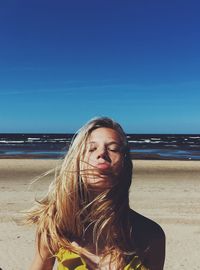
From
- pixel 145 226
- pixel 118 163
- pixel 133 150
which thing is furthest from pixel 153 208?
pixel 133 150

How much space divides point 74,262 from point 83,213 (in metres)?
0.19

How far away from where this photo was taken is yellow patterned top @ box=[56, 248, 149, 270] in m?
1.64

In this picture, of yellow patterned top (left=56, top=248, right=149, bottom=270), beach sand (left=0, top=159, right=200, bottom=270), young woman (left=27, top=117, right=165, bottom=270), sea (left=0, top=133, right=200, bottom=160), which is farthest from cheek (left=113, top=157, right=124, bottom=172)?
sea (left=0, top=133, right=200, bottom=160)

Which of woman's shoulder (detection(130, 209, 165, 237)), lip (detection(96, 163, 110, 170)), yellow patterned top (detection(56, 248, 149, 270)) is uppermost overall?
lip (detection(96, 163, 110, 170))

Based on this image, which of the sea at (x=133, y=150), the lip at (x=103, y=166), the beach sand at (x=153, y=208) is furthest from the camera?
the sea at (x=133, y=150)

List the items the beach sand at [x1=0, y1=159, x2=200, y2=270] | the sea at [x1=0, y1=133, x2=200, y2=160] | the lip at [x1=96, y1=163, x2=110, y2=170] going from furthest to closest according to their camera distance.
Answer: the sea at [x1=0, y1=133, x2=200, y2=160]
the beach sand at [x1=0, y1=159, x2=200, y2=270]
the lip at [x1=96, y1=163, x2=110, y2=170]

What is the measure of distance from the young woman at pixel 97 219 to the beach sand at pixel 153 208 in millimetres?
515

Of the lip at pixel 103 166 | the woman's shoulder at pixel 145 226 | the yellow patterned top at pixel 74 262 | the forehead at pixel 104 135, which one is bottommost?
the yellow patterned top at pixel 74 262

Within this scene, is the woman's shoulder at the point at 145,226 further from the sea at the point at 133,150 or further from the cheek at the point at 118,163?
the sea at the point at 133,150

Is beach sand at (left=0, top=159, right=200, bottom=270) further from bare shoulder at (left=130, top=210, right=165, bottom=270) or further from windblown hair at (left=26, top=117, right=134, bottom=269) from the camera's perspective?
bare shoulder at (left=130, top=210, right=165, bottom=270)

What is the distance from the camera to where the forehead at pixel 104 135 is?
1.70 m

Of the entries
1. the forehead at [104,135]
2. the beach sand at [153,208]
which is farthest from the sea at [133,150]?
the forehead at [104,135]

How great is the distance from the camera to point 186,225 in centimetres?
880

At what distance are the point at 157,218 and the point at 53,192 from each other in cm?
806
